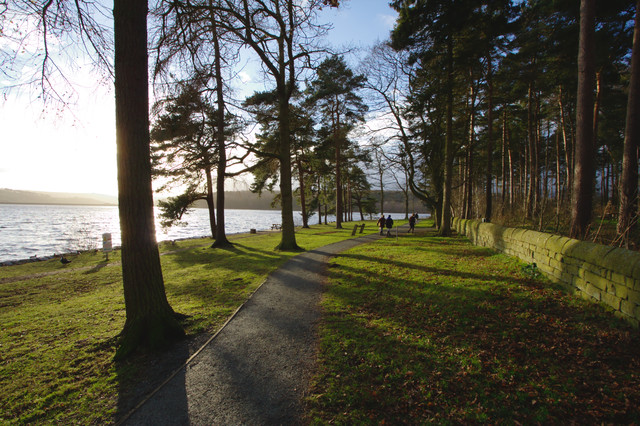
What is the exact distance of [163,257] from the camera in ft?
48.1

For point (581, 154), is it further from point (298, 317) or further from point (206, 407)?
point (206, 407)

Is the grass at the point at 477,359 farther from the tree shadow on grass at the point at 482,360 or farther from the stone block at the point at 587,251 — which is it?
the stone block at the point at 587,251

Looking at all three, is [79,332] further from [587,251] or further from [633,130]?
[633,130]

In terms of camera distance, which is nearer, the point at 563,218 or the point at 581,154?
the point at 581,154

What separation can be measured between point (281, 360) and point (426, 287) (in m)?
3.78

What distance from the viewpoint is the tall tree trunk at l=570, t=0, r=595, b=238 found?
256 inches

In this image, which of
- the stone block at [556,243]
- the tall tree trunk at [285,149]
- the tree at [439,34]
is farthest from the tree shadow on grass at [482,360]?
the tree at [439,34]

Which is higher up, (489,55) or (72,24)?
(489,55)

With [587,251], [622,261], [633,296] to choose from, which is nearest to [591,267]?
[587,251]

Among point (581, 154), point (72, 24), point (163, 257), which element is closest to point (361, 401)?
point (72, 24)

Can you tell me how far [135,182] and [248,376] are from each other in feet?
10.3

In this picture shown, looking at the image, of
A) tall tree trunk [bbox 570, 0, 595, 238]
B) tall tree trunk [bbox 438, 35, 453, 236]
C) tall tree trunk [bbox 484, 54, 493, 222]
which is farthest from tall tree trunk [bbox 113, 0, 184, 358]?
tall tree trunk [bbox 484, 54, 493, 222]

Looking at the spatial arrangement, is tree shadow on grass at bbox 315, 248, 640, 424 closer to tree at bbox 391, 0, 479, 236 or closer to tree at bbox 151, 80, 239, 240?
tree at bbox 151, 80, 239, 240

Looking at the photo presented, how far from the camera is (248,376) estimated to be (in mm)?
3283
